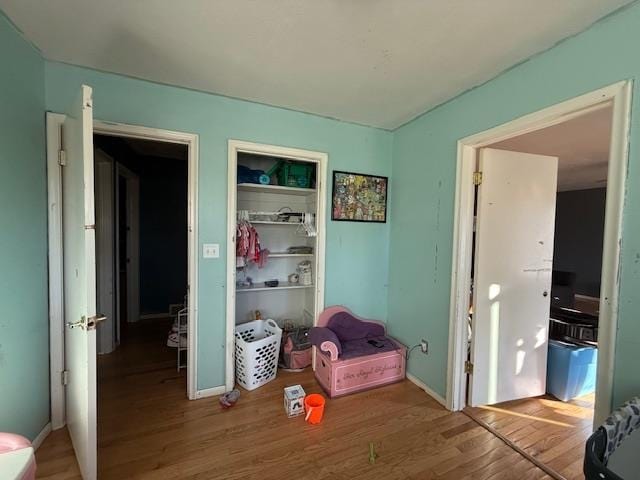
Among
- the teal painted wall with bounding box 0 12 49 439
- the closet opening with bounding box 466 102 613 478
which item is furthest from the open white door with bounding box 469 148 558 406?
the teal painted wall with bounding box 0 12 49 439

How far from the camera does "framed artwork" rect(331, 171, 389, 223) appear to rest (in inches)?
99.4

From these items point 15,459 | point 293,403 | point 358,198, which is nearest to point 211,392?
point 293,403

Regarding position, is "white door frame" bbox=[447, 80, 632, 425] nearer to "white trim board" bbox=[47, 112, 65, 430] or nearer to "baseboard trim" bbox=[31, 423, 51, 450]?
"white trim board" bbox=[47, 112, 65, 430]

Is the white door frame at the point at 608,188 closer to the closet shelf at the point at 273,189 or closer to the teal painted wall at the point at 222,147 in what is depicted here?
the teal painted wall at the point at 222,147

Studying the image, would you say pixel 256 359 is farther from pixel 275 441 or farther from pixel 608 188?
pixel 608 188

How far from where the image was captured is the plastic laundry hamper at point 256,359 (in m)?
2.22

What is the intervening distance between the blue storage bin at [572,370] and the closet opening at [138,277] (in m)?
2.96

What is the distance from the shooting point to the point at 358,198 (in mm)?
2604

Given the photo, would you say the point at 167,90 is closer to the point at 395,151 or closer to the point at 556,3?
the point at 395,151

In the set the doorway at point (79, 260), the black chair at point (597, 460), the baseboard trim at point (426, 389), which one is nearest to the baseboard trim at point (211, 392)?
the doorway at point (79, 260)

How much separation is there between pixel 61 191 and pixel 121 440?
156cm

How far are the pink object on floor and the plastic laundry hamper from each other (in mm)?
1419

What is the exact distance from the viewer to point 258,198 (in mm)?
2805

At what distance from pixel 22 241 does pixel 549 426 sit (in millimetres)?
3402
